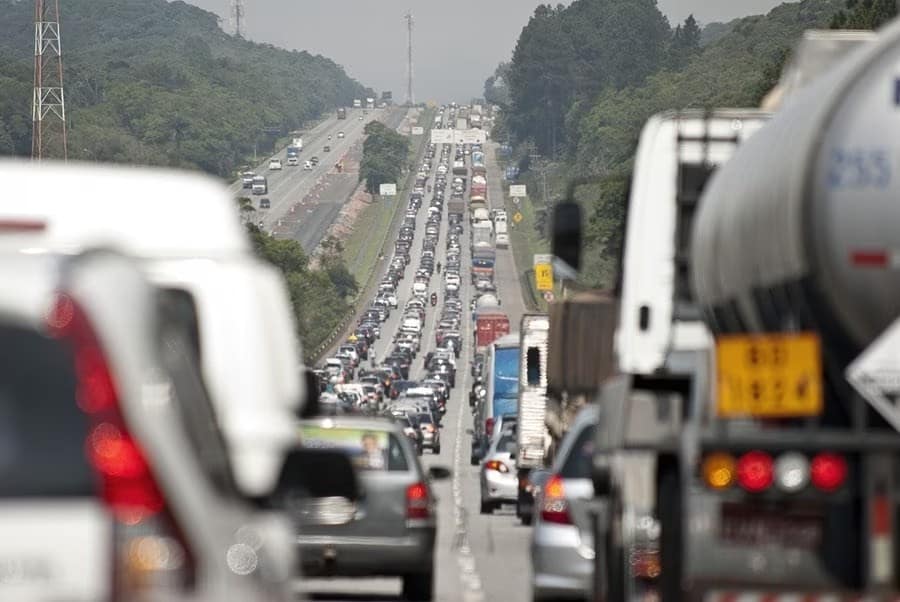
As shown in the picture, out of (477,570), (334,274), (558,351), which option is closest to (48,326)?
(477,570)

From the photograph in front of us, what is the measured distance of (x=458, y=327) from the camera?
17100 cm

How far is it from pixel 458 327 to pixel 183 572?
16645 cm

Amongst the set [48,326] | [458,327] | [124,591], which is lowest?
[458,327]

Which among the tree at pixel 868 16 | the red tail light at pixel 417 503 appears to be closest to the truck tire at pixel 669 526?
the red tail light at pixel 417 503

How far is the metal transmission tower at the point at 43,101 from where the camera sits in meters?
115

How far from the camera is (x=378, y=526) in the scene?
17781mm

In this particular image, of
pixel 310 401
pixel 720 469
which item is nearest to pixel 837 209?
pixel 720 469

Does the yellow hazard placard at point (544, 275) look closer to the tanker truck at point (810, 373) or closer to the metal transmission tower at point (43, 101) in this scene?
the metal transmission tower at point (43, 101)

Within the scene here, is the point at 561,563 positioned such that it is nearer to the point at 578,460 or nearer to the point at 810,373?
the point at 578,460

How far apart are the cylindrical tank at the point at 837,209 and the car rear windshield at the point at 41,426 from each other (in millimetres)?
4472

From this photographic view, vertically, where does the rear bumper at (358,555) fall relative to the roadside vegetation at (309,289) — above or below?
above

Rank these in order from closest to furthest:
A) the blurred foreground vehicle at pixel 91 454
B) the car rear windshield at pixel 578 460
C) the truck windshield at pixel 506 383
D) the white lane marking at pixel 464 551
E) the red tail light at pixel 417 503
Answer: the blurred foreground vehicle at pixel 91 454 < the car rear windshield at pixel 578 460 < the red tail light at pixel 417 503 < the white lane marking at pixel 464 551 < the truck windshield at pixel 506 383

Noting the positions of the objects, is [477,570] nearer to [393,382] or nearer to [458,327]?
[393,382]

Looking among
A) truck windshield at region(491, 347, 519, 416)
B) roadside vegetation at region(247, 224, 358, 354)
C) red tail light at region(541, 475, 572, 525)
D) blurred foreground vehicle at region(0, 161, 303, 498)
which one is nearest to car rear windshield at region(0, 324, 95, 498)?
blurred foreground vehicle at region(0, 161, 303, 498)
